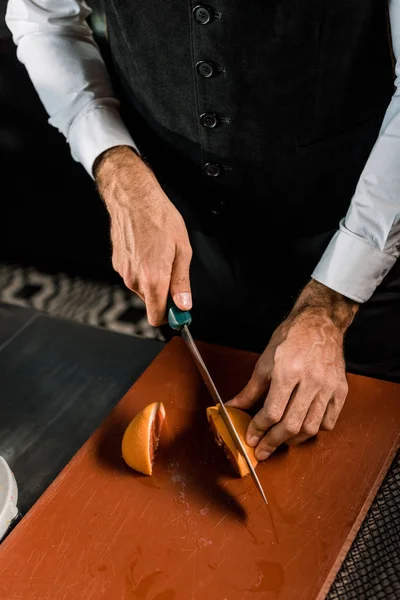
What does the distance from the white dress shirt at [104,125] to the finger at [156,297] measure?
296 mm

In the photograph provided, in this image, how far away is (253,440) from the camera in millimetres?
1129

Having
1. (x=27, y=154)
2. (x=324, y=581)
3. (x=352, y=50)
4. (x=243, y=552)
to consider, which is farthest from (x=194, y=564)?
(x=27, y=154)

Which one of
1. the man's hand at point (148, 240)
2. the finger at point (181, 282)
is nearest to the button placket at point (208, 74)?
the man's hand at point (148, 240)

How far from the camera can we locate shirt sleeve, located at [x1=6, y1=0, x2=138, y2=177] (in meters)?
1.46

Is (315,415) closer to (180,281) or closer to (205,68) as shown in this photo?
(180,281)

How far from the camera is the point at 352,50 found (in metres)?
→ 1.24

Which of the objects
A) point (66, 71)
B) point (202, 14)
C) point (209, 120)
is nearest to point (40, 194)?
point (66, 71)

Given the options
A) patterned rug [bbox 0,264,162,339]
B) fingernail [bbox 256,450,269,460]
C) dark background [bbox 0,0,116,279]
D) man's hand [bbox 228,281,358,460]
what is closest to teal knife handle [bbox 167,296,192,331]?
man's hand [bbox 228,281,358,460]

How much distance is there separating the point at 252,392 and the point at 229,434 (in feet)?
0.33

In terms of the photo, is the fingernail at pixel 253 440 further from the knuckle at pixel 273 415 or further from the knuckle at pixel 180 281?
the knuckle at pixel 180 281

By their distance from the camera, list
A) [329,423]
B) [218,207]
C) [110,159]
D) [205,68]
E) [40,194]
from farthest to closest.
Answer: [40,194]
[218,207]
[110,159]
[205,68]
[329,423]

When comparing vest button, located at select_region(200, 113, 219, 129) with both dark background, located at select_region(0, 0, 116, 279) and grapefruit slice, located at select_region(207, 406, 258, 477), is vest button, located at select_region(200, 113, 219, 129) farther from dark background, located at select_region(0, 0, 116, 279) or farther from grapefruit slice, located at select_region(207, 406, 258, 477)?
dark background, located at select_region(0, 0, 116, 279)

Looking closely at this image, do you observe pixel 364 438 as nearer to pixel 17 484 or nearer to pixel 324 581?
pixel 324 581

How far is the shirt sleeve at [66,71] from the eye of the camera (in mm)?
1456
